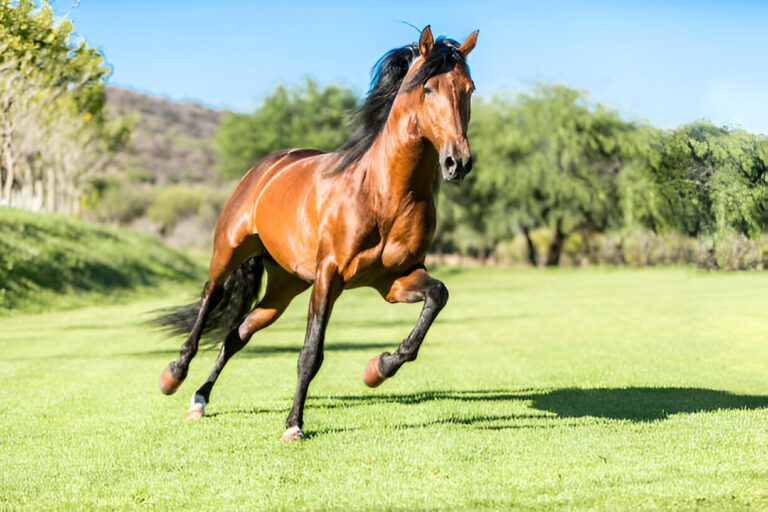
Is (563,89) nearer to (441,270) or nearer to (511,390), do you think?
(441,270)

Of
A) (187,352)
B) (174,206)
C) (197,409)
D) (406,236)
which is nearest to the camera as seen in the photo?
(406,236)

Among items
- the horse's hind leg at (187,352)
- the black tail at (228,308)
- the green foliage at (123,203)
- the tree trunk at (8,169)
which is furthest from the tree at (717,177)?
the green foliage at (123,203)

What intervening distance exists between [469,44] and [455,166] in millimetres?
1277

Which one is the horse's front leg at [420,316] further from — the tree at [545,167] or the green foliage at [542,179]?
the tree at [545,167]

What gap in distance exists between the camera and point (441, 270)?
51688 millimetres

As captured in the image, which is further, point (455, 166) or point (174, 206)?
point (174, 206)

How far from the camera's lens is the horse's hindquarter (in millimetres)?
6498

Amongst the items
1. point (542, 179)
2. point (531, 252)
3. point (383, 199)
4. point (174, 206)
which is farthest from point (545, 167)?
point (174, 206)

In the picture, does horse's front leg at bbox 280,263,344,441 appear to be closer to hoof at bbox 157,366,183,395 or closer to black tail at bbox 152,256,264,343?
hoof at bbox 157,366,183,395

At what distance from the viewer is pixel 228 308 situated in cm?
805

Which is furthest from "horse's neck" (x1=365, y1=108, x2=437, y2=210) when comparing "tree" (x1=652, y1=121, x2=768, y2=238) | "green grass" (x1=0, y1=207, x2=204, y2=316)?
"green grass" (x1=0, y1=207, x2=204, y2=316)

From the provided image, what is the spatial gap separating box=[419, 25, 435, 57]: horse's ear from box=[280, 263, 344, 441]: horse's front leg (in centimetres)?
174

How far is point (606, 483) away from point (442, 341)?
413 inches

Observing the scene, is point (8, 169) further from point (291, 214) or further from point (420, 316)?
point (420, 316)
